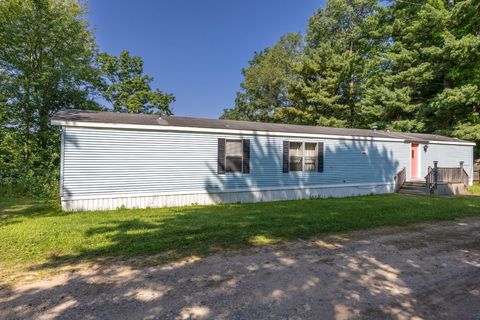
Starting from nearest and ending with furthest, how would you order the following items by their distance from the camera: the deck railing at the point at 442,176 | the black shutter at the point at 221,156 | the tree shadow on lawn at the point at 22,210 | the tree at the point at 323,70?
the tree shadow on lawn at the point at 22,210 → the black shutter at the point at 221,156 → the deck railing at the point at 442,176 → the tree at the point at 323,70

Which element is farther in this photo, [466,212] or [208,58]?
[208,58]

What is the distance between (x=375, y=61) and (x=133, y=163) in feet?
78.4

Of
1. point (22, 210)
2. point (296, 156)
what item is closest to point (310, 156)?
point (296, 156)

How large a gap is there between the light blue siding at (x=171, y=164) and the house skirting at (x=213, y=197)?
18 centimetres

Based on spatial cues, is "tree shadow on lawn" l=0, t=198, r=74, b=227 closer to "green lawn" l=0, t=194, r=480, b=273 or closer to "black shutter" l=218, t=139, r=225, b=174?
"green lawn" l=0, t=194, r=480, b=273

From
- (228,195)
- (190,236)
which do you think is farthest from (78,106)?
(190,236)

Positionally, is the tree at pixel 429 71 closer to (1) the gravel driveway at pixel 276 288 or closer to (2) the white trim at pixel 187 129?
(2) the white trim at pixel 187 129

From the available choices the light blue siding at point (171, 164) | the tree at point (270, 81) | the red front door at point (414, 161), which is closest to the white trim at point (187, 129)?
the light blue siding at point (171, 164)

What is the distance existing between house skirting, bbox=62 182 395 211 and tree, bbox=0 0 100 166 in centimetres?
951

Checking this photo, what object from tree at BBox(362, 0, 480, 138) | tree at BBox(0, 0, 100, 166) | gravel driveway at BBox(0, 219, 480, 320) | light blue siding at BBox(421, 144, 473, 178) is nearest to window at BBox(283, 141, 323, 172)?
gravel driveway at BBox(0, 219, 480, 320)

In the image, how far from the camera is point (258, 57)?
38969mm

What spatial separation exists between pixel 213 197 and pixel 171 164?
1998mm

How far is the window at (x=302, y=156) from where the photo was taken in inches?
463

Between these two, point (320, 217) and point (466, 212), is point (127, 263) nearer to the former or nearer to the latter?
point (320, 217)
